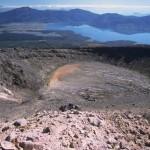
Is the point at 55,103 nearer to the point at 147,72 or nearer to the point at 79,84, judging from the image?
the point at 79,84

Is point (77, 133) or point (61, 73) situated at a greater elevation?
point (77, 133)

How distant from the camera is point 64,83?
42719mm

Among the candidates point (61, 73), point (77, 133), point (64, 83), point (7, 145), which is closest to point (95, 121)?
point (77, 133)

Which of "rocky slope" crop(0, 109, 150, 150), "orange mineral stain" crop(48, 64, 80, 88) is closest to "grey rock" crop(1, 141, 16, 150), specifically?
"rocky slope" crop(0, 109, 150, 150)

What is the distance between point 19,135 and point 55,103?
15032 mm

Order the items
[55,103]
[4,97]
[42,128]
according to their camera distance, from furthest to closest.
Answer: [4,97], [55,103], [42,128]

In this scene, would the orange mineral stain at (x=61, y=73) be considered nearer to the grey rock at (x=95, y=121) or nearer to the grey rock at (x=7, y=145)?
the grey rock at (x=95, y=121)

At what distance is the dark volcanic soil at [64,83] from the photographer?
32969 mm

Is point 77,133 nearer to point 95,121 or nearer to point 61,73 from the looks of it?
point 95,121

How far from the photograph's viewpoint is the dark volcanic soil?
33.0 meters

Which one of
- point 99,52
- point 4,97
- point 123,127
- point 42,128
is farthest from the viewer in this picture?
point 99,52

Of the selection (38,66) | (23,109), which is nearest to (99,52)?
(38,66)

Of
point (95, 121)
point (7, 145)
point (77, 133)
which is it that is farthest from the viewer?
point (95, 121)

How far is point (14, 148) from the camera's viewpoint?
17.1 m
